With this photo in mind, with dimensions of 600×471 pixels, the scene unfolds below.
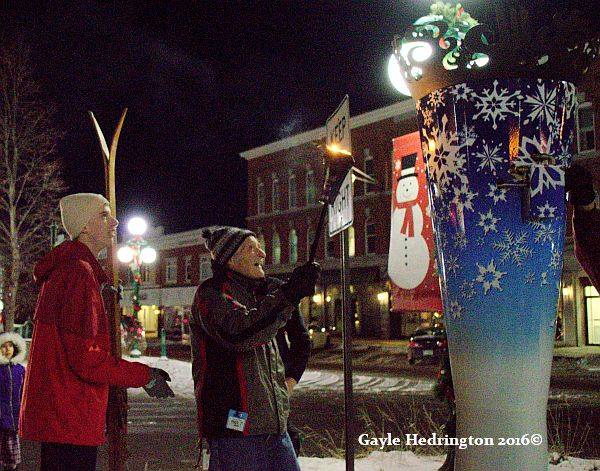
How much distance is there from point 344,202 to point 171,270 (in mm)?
50412

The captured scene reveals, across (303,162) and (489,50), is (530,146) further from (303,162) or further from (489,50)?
(303,162)

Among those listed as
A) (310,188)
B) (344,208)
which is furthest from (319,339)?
(344,208)

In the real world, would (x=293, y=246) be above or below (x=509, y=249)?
above

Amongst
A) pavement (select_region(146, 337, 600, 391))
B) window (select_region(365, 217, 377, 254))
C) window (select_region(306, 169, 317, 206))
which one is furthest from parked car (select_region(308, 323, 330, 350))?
window (select_region(306, 169, 317, 206))

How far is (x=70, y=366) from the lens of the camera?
3.07m

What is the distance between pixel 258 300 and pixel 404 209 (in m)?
3.00

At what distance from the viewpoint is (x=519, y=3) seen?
12.0 feet

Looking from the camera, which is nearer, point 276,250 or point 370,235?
point 370,235

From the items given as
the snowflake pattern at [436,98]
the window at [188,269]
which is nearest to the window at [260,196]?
the window at [188,269]

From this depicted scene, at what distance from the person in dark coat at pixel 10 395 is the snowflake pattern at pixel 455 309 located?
492cm

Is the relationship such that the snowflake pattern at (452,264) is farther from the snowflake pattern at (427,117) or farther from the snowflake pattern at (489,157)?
the snowflake pattern at (427,117)

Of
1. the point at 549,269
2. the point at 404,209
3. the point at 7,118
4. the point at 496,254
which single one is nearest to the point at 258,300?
the point at 496,254

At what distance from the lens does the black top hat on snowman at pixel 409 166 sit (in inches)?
227

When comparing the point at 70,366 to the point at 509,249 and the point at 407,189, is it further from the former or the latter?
the point at 407,189
